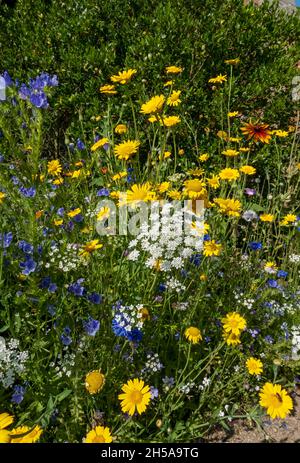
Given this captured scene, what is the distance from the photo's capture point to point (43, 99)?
1.66 m

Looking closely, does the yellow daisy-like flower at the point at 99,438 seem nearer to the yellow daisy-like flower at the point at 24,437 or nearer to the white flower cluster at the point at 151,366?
the yellow daisy-like flower at the point at 24,437

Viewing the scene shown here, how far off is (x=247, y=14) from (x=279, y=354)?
293 cm

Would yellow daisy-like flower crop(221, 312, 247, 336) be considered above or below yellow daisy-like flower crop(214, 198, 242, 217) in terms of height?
below

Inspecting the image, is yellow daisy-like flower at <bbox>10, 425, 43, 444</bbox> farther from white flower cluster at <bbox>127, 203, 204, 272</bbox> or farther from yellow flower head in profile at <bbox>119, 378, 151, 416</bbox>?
white flower cluster at <bbox>127, 203, 204, 272</bbox>

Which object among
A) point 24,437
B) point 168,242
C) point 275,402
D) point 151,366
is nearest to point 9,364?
point 24,437

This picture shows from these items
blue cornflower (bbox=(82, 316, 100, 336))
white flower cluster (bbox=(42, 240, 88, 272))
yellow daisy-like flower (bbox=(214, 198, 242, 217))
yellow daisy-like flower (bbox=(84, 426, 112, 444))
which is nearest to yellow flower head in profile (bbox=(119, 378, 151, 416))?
yellow daisy-like flower (bbox=(84, 426, 112, 444))

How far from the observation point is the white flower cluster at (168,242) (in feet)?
5.87

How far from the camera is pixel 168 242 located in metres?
1.83

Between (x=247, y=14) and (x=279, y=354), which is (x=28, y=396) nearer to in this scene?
(x=279, y=354)

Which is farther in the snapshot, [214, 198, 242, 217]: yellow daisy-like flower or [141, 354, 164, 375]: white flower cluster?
[214, 198, 242, 217]: yellow daisy-like flower

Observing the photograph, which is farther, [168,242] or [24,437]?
[168,242]

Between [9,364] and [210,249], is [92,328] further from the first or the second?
[210,249]

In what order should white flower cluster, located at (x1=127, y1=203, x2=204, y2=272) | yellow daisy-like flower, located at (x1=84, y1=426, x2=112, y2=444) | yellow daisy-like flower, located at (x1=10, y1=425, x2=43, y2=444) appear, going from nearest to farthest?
yellow daisy-like flower, located at (x1=10, y1=425, x2=43, y2=444) < yellow daisy-like flower, located at (x1=84, y1=426, x2=112, y2=444) < white flower cluster, located at (x1=127, y1=203, x2=204, y2=272)

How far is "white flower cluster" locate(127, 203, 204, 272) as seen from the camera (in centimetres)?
179
